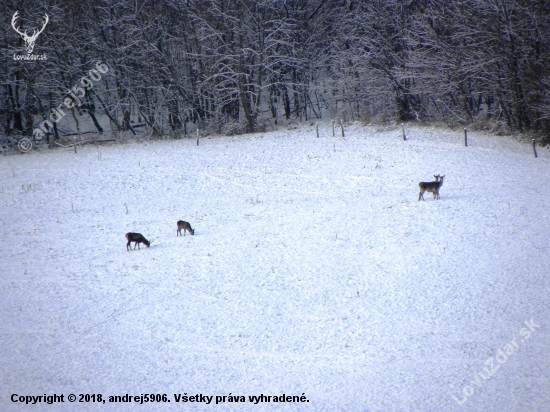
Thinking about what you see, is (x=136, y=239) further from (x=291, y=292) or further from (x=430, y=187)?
(x=430, y=187)

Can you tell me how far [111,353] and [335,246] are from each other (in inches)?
338

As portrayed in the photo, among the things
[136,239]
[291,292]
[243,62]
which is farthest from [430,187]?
[243,62]

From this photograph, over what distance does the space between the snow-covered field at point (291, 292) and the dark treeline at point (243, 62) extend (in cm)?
1243

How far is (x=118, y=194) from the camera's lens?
24609 millimetres

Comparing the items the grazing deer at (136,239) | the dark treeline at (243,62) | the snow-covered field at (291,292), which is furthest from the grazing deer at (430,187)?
the dark treeline at (243,62)

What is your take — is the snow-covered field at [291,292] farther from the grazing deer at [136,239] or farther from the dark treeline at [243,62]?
the dark treeline at [243,62]

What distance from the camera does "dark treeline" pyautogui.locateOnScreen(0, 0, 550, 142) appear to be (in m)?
34.6

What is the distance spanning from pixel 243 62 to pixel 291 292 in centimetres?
2991

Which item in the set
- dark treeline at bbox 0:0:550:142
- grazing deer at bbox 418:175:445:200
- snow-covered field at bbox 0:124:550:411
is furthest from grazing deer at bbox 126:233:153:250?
dark treeline at bbox 0:0:550:142

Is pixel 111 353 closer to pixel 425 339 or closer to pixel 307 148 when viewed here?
pixel 425 339

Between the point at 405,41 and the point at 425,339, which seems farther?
the point at 405,41

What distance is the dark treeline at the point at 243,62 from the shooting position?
34.6 meters

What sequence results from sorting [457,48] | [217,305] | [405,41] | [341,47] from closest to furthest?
[217,305]
[457,48]
[405,41]
[341,47]

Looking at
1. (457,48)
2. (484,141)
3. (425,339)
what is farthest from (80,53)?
(425,339)
